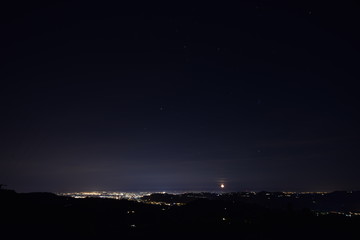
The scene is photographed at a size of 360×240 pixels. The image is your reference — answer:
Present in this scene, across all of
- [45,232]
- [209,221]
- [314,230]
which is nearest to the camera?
[45,232]

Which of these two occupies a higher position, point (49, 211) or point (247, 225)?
point (49, 211)

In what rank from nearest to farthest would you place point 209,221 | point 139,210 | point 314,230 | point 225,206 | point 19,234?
1. point 19,234
2. point 314,230
3. point 209,221
4. point 139,210
5. point 225,206

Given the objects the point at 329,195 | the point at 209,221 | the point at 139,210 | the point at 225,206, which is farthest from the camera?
the point at 329,195

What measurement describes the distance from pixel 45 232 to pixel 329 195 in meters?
149

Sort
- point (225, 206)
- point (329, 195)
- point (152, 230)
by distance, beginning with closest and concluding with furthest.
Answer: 1. point (152, 230)
2. point (225, 206)
3. point (329, 195)

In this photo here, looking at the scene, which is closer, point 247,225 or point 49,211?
point 49,211

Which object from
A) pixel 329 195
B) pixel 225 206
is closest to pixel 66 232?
pixel 225 206

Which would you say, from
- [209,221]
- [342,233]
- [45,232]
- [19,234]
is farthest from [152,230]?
[342,233]

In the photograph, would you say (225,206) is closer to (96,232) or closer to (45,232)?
(96,232)

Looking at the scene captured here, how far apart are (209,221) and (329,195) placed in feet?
399

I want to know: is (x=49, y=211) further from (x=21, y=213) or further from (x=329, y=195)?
(x=329, y=195)

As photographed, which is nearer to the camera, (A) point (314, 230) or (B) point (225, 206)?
(A) point (314, 230)

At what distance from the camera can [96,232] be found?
38125 mm

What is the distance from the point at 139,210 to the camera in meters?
61.5
